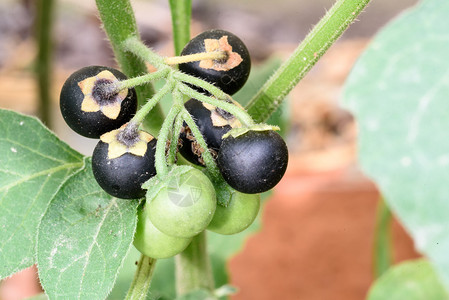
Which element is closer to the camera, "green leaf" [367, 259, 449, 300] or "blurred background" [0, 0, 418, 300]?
"green leaf" [367, 259, 449, 300]

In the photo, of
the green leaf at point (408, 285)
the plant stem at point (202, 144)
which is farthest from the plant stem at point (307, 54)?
the green leaf at point (408, 285)

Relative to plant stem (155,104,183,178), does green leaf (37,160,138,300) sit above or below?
below

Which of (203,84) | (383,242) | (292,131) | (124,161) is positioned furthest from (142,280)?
(292,131)

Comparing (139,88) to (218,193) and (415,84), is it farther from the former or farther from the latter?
(415,84)

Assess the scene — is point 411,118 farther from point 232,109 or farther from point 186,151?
point 186,151

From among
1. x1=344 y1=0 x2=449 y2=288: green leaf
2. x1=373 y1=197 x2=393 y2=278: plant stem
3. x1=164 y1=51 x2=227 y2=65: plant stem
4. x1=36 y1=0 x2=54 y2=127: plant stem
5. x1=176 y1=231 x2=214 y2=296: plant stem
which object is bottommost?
x1=373 y1=197 x2=393 y2=278: plant stem

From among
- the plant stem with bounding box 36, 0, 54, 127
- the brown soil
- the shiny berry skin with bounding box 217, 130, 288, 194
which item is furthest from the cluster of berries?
the brown soil

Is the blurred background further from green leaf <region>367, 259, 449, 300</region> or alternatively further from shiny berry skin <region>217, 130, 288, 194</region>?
shiny berry skin <region>217, 130, 288, 194</region>
